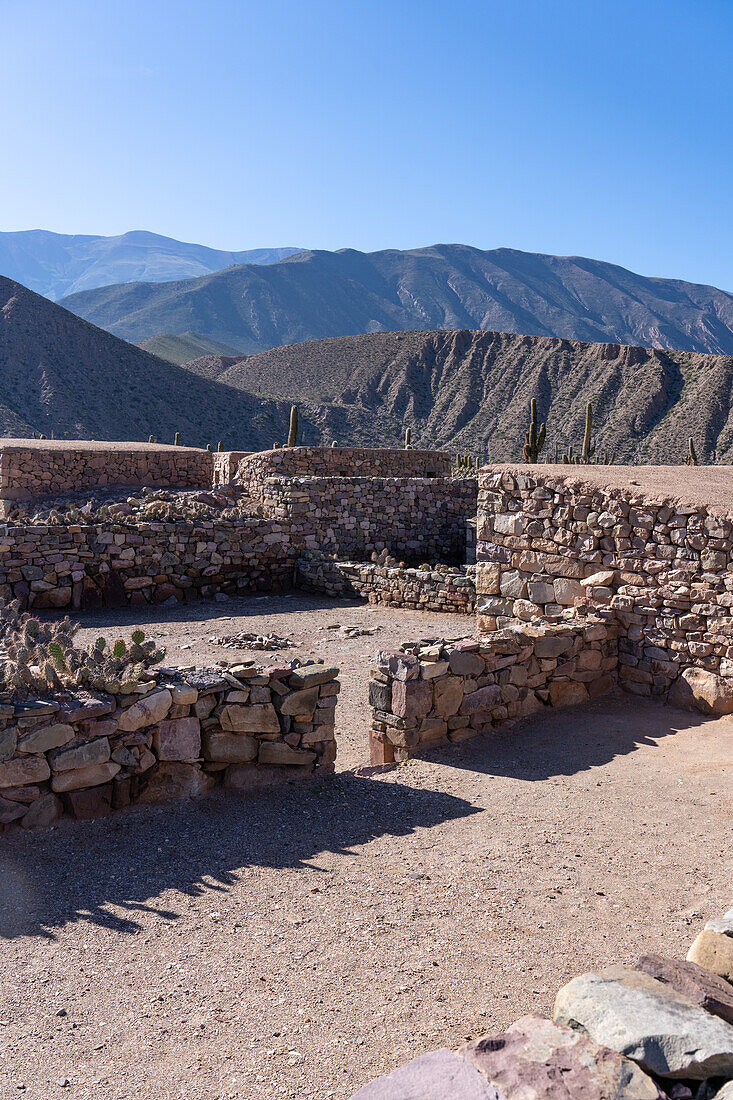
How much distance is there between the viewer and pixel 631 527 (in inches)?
307

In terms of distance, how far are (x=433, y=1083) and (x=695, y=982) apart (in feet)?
3.41

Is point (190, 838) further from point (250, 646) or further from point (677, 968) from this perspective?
point (250, 646)

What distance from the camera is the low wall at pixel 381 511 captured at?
15.8m

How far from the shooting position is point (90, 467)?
18.5 meters

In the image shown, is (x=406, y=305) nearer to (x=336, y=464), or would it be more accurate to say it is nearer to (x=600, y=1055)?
(x=336, y=464)

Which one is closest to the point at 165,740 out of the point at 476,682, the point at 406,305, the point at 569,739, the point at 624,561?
the point at 476,682

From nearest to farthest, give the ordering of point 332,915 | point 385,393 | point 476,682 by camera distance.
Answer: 1. point 332,915
2. point 476,682
3. point 385,393

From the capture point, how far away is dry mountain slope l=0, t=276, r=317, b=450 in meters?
48.4

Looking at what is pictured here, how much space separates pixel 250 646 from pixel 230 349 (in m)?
125

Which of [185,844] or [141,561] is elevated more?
[141,561]

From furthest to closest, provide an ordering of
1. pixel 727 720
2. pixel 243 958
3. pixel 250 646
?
1. pixel 250 646
2. pixel 727 720
3. pixel 243 958

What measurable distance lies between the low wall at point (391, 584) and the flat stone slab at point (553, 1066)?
10.0m

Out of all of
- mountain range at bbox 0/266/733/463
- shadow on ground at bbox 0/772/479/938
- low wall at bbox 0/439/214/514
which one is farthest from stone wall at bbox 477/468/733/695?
mountain range at bbox 0/266/733/463

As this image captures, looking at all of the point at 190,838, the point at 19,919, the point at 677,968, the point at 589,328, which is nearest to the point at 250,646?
the point at 190,838
